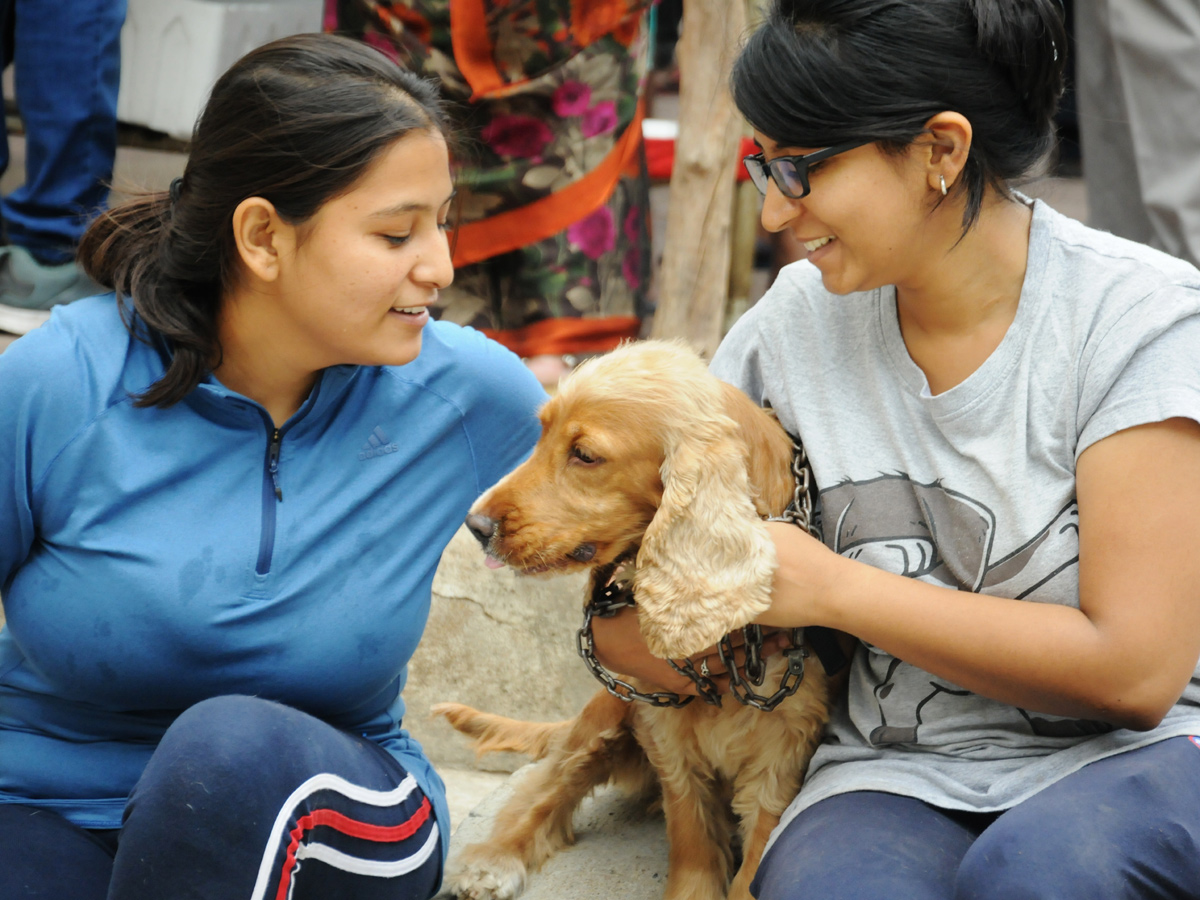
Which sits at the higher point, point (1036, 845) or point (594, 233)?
point (1036, 845)

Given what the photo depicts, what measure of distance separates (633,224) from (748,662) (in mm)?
2223

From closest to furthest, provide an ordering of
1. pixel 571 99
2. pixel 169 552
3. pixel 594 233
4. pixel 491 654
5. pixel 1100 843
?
pixel 1100 843 < pixel 169 552 < pixel 491 654 < pixel 571 99 < pixel 594 233

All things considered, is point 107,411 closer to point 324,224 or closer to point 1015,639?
point 324,224

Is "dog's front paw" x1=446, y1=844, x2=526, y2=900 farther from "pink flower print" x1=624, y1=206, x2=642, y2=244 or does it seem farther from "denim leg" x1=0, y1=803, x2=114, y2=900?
"pink flower print" x1=624, y1=206, x2=642, y2=244

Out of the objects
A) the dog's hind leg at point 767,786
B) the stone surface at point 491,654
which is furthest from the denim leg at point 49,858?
the stone surface at point 491,654

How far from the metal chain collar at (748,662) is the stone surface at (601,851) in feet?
1.46

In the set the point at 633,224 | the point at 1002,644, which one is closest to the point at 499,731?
the point at 1002,644

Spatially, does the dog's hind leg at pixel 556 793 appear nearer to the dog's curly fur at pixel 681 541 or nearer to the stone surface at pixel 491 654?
the dog's curly fur at pixel 681 541

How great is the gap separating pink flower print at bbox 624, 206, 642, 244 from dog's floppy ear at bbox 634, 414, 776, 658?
6.57 ft

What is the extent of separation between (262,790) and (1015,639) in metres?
1.08

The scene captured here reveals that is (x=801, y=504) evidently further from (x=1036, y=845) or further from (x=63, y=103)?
(x=63, y=103)

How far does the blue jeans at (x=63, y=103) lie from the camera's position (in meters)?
3.58

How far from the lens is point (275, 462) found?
6.40 feet

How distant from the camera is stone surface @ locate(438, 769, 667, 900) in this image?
7.79ft
